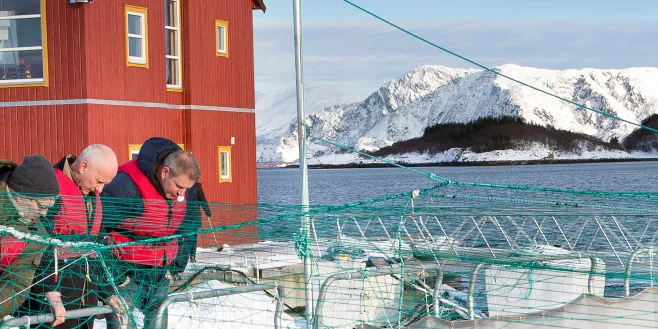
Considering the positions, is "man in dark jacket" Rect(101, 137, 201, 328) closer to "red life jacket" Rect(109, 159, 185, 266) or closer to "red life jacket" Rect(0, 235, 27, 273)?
"red life jacket" Rect(109, 159, 185, 266)

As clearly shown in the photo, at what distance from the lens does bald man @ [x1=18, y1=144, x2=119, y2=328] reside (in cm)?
582

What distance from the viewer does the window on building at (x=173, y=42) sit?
18922 millimetres

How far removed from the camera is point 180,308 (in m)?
9.88

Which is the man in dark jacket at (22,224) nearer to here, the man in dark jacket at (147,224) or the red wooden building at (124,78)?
the man in dark jacket at (147,224)

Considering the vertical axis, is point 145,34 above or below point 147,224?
above

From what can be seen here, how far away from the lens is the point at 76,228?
6.24 metres

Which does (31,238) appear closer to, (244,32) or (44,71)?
(44,71)

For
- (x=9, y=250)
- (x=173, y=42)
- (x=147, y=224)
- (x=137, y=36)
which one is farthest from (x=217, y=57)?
(x=9, y=250)

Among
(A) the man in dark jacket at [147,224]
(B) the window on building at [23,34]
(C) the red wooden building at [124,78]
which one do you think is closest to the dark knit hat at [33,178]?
(A) the man in dark jacket at [147,224]

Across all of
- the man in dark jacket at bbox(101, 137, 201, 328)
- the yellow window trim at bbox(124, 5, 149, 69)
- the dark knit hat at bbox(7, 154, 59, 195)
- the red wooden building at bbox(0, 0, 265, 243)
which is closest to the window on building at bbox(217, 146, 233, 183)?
the red wooden building at bbox(0, 0, 265, 243)

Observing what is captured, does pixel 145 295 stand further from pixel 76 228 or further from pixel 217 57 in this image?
pixel 217 57

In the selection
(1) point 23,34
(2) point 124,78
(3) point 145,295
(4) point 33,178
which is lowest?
(3) point 145,295

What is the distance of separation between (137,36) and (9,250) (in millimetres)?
12478

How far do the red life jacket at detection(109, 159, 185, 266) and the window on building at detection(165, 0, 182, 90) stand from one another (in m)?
13.0
